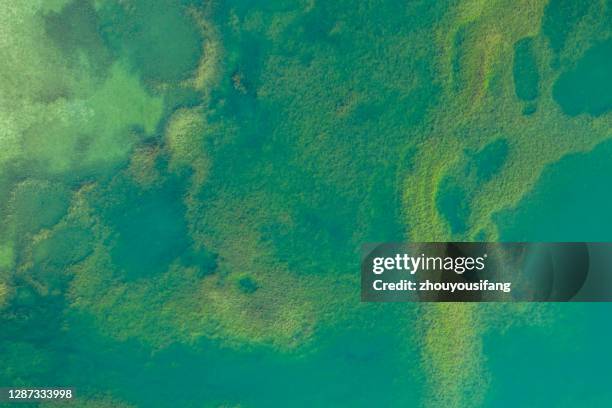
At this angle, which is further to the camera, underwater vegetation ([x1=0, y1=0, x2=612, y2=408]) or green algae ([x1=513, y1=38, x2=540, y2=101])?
green algae ([x1=513, y1=38, x2=540, y2=101])

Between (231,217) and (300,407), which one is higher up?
(231,217)

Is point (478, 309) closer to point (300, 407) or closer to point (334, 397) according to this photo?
point (334, 397)

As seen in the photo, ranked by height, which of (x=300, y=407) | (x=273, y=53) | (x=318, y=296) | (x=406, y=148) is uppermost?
(x=273, y=53)

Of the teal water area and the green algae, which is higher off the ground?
the green algae

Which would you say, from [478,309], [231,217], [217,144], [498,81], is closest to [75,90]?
[217,144]

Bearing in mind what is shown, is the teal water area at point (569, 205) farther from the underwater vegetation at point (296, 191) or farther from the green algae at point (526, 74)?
the green algae at point (526, 74)

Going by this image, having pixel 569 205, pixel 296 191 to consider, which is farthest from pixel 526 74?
pixel 296 191

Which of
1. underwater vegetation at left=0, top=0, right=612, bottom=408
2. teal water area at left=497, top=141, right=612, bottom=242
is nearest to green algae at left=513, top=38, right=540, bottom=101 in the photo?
underwater vegetation at left=0, top=0, right=612, bottom=408

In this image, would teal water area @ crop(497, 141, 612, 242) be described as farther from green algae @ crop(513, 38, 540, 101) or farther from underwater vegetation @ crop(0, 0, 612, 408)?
green algae @ crop(513, 38, 540, 101)
